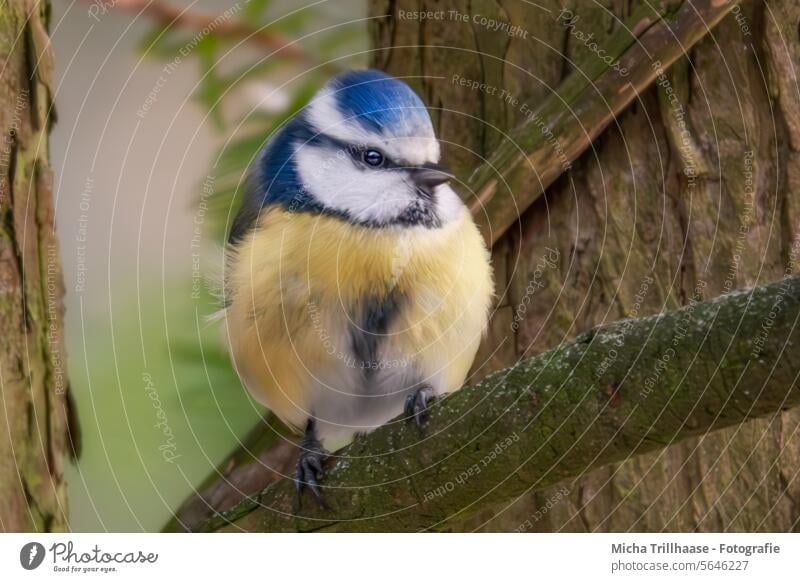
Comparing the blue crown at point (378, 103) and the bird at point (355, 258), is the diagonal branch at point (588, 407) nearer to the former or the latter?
the bird at point (355, 258)

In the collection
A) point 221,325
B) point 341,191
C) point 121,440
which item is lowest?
point 121,440

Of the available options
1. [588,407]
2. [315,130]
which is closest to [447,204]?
[315,130]

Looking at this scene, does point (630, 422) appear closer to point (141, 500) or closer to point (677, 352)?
point (677, 352)

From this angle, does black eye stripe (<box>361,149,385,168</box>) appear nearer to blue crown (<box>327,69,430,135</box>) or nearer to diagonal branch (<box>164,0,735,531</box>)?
blue crown (<box>327,69,430,135</box>)

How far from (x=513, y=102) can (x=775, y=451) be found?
0.47 m

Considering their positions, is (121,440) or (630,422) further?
(121,440)

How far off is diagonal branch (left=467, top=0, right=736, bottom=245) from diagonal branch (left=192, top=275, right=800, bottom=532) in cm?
28

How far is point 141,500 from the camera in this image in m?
1.04
